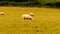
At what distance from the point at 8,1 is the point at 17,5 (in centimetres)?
340

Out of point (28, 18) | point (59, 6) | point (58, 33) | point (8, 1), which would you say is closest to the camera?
point (58, 33)

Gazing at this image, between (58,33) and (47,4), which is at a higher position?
(58,33)

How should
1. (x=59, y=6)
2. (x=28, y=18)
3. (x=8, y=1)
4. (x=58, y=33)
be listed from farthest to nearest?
(x=8, y=1) → (x=59, y=6) → (x=28, y=18) → (x=58, y=33)

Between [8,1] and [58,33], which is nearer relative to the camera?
[58,33]

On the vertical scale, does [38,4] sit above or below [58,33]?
below

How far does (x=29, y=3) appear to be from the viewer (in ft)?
134

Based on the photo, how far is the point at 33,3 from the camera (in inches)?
1610

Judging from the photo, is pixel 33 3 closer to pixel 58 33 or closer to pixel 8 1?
pixel 8 1

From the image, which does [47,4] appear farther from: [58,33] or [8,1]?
[58,33]

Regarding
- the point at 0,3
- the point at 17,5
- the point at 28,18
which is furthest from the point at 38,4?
the point at 28,18

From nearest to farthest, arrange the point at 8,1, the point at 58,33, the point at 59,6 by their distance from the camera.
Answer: the point at 58,33 → the point at 59,6 → the point at 8,1

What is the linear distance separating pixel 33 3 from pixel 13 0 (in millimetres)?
5865

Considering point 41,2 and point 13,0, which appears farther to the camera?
point 13,0

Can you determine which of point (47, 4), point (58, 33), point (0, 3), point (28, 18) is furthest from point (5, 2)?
point (58, 33)
